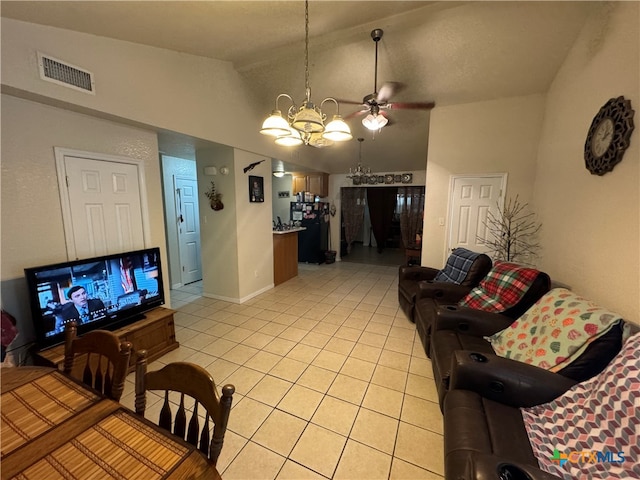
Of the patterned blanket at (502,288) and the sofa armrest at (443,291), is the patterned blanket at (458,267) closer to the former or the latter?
the sofa armrest at (443,291)

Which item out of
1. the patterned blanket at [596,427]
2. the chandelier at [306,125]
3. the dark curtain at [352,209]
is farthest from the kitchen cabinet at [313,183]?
the patterned blanket at [596,427]

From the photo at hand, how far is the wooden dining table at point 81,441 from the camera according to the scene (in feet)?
2.38

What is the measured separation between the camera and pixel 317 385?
219cm

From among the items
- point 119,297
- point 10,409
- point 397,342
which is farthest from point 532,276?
point 119,297

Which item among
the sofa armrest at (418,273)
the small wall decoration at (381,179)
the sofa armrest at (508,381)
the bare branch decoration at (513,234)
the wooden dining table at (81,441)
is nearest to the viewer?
the wooden dining table at (81,441)

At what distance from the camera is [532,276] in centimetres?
211

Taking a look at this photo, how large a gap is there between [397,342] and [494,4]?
3.34 m

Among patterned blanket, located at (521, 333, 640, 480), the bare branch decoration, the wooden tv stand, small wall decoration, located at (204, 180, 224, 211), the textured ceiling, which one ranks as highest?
the textured ceiling

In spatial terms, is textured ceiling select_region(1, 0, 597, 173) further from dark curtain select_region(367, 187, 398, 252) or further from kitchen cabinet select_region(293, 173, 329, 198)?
dark curtain select_region(367, 187, 398, 252)

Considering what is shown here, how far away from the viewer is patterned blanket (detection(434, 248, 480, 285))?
297cm

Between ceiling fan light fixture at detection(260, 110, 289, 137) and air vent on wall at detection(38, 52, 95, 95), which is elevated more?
air vent on wall at detection(38, 52, 95, 95)

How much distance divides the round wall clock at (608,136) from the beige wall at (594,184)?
4cm

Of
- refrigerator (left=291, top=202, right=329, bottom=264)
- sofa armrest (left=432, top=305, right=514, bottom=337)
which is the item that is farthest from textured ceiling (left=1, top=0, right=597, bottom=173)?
refrigerator (left=291, top=202, right=329, bottom=264)

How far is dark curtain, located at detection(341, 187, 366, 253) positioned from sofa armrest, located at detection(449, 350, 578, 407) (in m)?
5.87
